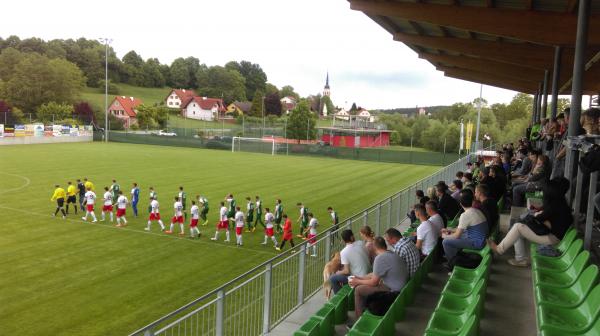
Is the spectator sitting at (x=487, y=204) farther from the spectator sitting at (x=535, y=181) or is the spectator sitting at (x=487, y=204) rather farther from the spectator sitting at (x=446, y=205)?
the spectator sitting at (x=535, y=181)

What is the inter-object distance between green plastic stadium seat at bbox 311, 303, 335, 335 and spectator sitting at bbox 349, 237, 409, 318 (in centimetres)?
38

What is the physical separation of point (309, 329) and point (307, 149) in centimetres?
4791

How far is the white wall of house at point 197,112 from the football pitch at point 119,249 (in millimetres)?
76990

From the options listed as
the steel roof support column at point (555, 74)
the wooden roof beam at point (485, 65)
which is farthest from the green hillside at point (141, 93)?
the steel roof support column at point (555, 74)

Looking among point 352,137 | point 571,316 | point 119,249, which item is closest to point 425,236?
point 571,316

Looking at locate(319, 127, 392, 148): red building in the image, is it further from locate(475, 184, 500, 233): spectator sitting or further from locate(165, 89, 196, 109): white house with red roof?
locate(475, 184, 500, 233): spectator sitting

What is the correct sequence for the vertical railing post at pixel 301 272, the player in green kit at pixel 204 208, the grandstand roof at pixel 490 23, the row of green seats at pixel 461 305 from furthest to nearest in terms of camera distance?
the player in green kit at pixel 204 208, the grandstand roof at pixel 490 23, the vertical railing post at pixel 301 272, the row of green seats at pixel 461 305

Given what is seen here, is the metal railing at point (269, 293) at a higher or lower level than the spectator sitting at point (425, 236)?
lower

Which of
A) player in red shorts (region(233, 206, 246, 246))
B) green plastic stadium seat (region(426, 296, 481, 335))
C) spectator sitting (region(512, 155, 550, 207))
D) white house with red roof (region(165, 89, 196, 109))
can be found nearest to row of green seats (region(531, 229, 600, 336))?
green plastic stadium seat (region(426, 296, 481, 335))

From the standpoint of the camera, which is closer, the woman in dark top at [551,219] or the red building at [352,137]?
the woman in dark top at [551,219]

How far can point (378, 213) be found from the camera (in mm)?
10562

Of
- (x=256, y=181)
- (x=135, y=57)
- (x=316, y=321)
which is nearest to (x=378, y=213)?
(x=316, y=321)

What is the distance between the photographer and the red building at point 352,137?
3172 inches

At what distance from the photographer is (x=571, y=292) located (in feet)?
16.2
